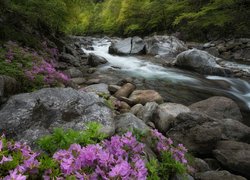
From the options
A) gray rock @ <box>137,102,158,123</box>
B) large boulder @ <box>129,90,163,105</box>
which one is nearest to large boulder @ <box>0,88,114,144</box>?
gray rock @ <box>137,102,158,123</box>

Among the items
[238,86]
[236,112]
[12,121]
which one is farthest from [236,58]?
[12,121]

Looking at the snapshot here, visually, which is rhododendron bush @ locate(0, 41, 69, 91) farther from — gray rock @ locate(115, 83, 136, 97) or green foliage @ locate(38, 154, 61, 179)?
green foliage @ locate(38, 154, 61, 179)

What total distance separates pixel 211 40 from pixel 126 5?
17.7 metres

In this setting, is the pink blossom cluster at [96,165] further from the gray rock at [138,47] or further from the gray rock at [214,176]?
the gray rock at [138,47]

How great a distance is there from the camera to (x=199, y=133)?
17.5 feet

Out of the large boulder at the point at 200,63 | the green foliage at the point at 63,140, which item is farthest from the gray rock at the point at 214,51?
the green foliage at the point at 63,140

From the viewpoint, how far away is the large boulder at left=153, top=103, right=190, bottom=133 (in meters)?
6.17

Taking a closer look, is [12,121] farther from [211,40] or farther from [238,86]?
[211,40]

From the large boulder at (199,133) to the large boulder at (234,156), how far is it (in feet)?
0.83

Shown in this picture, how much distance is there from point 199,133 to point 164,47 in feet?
55.1

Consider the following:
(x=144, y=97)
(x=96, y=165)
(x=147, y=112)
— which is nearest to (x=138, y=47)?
(x=144, y=97)

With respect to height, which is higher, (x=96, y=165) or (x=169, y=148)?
(x=96, y=165)

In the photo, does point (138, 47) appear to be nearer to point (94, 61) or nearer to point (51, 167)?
point (94, 61)

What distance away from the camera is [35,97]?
385 cm
